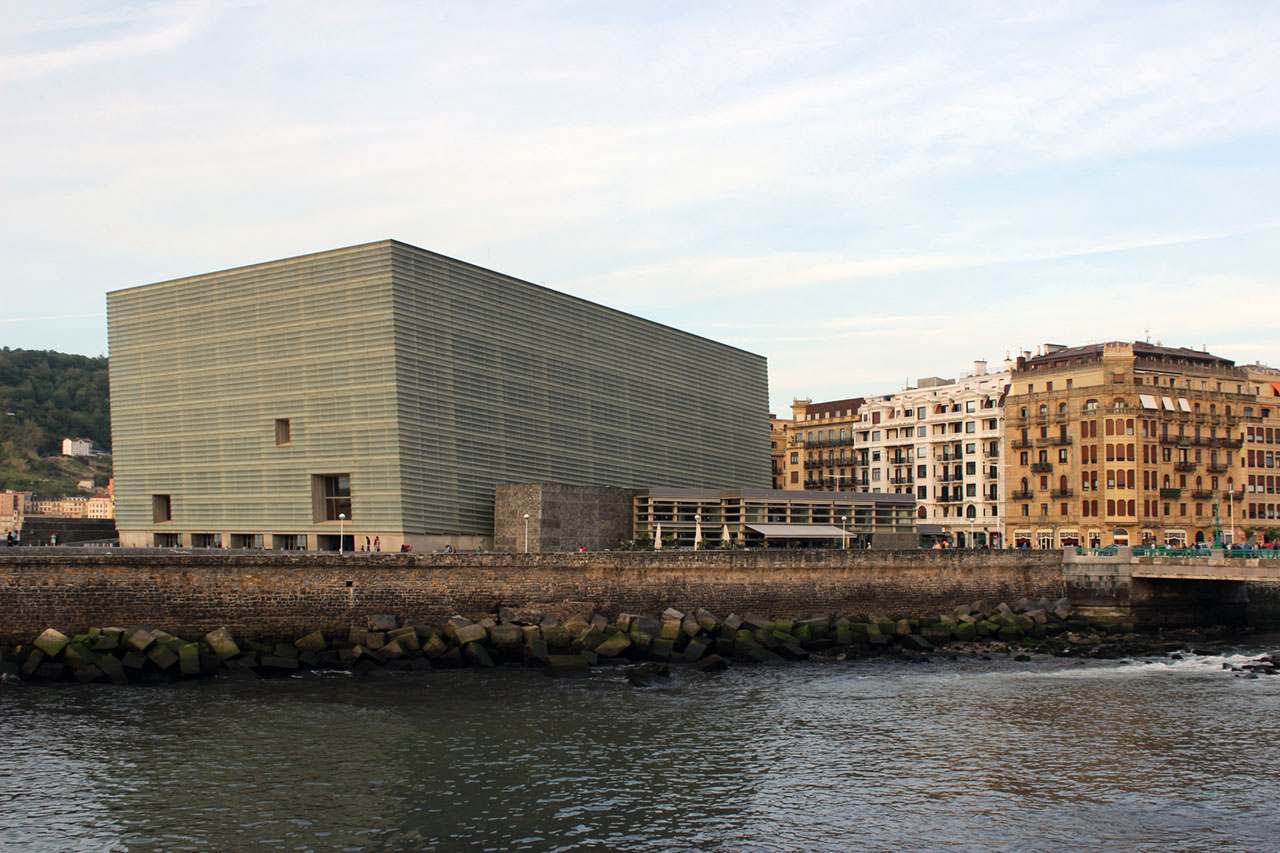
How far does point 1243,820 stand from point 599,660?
86.9 feet

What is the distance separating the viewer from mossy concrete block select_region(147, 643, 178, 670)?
1640 inches

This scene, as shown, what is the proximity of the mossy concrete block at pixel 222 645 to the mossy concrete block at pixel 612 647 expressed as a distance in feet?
44.1

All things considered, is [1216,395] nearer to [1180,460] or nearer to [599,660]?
[1180,460]

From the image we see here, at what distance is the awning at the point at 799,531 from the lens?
253ft

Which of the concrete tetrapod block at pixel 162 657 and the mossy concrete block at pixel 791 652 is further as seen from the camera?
the mossy concrete block at pixel 791 652

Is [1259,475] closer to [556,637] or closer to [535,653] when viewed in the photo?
[556,637]

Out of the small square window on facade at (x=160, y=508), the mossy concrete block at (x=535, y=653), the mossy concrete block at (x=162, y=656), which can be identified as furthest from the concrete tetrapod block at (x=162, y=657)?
the small square window on facade at (x=160, y=508)

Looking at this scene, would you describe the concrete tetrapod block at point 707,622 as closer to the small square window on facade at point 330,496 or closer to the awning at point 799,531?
the awning at point 799,531

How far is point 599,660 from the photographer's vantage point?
159 ft

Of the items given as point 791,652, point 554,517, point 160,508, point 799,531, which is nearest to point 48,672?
point 791,652

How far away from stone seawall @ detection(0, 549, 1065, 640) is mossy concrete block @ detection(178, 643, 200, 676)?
2999 mm

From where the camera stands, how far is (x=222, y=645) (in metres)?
43.5

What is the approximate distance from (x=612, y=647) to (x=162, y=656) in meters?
16.4

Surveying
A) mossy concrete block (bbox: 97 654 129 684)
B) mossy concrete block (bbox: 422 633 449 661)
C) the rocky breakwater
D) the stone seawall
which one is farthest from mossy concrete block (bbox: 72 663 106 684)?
mossy concrete block (bbox: 422 633 449 661)
